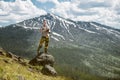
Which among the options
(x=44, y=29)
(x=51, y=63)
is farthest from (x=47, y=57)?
(x=44, y=29)

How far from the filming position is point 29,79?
17859mm

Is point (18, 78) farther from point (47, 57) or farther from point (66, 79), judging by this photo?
point (47, 57)

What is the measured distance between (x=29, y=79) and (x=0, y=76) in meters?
4.03

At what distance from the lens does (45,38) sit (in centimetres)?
3316

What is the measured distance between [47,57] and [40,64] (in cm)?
143

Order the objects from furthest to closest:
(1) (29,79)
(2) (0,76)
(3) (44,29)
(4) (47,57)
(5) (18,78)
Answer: (4) (47,57) < (3) (44,29) < (1) (29,79) < (5) (18,78) < (2) (0,76)

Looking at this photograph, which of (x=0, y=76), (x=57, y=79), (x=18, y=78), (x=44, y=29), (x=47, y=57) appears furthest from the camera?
(x=47, y=57)

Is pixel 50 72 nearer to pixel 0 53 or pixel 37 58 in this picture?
pixel 37 58

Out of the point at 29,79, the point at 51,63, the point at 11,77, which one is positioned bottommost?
the point at 51,63

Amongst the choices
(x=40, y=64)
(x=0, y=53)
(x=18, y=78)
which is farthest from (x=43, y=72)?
(x=18, y=78)

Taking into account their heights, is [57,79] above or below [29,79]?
below

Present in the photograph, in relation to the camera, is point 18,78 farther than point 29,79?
No

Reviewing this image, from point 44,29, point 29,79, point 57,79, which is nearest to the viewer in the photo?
point 29,79

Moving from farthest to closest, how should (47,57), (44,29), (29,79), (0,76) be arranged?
(47,57) → (44,29) → (29,79) → (0,76)
